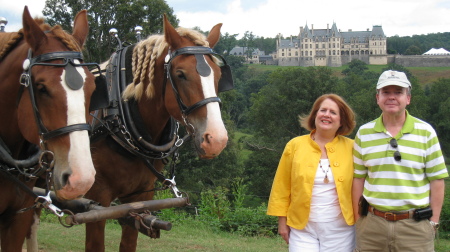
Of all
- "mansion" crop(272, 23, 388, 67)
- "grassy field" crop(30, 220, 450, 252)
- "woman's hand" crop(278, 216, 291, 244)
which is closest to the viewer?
"woman's hand" crop(278, 216, 291, 244)

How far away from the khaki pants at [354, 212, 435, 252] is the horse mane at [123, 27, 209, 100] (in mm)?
1775

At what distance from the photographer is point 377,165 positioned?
345 centimetres

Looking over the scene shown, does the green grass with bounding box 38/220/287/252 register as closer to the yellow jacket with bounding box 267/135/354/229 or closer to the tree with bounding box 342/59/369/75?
the yellow jacket with bounding box 267/135/354/229

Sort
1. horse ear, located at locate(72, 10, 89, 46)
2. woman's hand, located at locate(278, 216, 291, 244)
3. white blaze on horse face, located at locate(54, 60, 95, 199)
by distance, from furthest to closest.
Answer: woman's hand, located at locate(278, 216, 291, 244), horse ear, located at locate(72, 10, 89, 46), white blaze on horse face, located at locate(54, 60, 95, 199)

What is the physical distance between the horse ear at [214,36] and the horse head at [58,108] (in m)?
1.35

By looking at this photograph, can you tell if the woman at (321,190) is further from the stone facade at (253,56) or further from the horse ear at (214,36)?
the stone facade at (253,56)

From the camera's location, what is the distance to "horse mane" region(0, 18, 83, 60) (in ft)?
8.68

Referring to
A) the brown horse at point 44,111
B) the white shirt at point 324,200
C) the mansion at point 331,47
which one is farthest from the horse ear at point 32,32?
the mansion at point 331,47

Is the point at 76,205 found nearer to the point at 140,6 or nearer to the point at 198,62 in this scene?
the point at 198,62

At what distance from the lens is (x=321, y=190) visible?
358cm

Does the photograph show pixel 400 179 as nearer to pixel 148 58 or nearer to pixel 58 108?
pixel 148 58

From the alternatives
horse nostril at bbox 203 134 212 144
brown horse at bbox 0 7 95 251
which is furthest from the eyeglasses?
brown horse at bbox 0 7 95 251

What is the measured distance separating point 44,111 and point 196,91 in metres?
1.08

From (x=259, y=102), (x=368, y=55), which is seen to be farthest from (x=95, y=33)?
(x=368, y=55)
